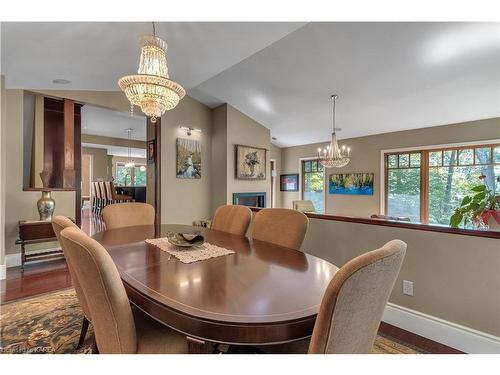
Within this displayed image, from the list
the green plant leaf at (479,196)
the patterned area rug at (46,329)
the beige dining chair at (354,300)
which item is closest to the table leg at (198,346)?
the beige dining chair at (354,300)

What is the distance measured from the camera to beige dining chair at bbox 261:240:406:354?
708 mm

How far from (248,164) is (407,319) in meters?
4.08

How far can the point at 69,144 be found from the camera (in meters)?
4.08

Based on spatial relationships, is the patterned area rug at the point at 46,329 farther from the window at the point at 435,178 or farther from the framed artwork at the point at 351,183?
the framed artwork at the point at 351,183

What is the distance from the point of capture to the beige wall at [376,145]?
4.66 m

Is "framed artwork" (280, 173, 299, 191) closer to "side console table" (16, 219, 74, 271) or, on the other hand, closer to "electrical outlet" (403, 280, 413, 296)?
"electrical outlet" (403, 280, 413, 296)

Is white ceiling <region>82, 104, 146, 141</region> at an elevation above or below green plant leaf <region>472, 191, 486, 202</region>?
above

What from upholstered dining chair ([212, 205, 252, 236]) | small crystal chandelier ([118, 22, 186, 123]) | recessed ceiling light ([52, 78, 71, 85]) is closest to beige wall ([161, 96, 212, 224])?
recessed ceiling light ([52, 78, 71, 85])

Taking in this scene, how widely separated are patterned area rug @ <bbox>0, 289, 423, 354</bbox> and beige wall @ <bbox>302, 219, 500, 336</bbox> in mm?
376

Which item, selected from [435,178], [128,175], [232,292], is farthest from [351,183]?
[128,175]

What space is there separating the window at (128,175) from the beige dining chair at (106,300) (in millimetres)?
10882

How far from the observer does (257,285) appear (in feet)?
3.65
